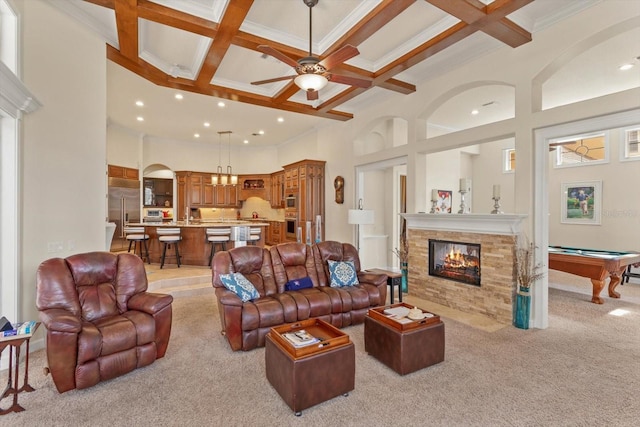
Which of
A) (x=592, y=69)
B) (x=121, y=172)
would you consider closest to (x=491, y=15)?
(x=592, y=69)

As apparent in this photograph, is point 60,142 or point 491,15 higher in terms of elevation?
point 491,15

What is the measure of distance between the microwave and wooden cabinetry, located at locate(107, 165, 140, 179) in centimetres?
411

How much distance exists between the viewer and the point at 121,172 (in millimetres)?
7930

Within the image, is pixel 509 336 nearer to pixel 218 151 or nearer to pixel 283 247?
pixel 283 247

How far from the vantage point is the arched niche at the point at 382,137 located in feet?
22.6

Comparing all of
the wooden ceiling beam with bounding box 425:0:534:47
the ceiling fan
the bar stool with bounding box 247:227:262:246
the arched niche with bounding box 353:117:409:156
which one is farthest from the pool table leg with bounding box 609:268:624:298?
the bar stool with bounding box 247:227:262:246

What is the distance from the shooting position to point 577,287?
575cm

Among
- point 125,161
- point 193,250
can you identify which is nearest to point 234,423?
point 193,250

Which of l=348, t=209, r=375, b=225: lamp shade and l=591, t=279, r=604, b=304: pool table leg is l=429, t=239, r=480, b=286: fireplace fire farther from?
l=591, t=279, r=604, b=304: pool table leg

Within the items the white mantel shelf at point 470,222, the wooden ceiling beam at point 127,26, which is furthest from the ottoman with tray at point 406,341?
the wooden ceiling beam at point 127,26

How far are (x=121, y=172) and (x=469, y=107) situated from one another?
8.42 metres

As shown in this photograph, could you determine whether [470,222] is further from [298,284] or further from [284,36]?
[284,36]

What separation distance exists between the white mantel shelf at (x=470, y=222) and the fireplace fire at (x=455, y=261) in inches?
9.8

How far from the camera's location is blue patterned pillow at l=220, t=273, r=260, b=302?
11.7 ft
